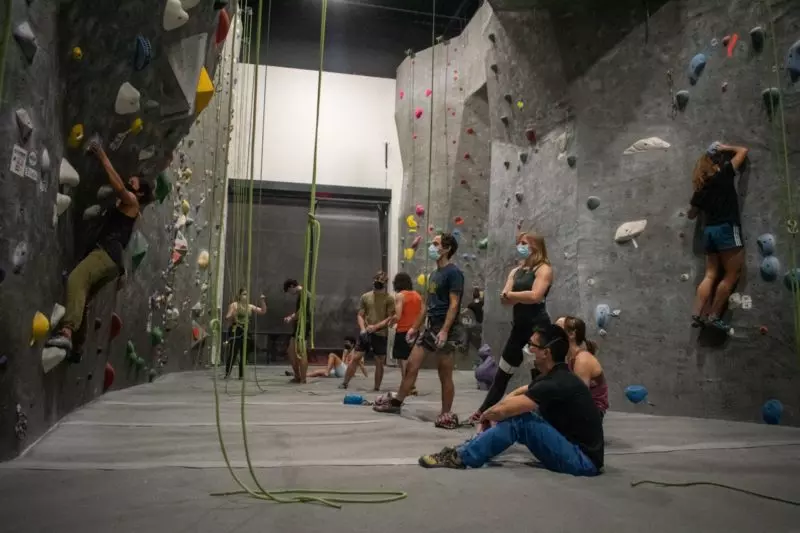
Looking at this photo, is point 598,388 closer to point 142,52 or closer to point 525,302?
point 525,302

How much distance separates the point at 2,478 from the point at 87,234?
4.47 ft

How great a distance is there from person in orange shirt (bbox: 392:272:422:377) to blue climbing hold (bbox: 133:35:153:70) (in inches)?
91.6

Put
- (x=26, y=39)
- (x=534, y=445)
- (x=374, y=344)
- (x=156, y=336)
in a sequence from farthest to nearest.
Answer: (x=374, y=344) < (x=156, y=336) < (x=534, y=445) < (x=26, y=39)

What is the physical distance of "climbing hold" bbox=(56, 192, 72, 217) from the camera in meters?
2.52

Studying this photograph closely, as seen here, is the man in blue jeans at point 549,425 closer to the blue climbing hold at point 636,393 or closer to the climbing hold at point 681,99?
the blue climbing hold at point 636,393

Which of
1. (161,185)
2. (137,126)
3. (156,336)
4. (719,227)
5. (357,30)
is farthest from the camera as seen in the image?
(357,30)

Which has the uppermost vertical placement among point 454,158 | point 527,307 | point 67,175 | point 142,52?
point 454,158

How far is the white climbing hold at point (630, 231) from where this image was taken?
3973 mm

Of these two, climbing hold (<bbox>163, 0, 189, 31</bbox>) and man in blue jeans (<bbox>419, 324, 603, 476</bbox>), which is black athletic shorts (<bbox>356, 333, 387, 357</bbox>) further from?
climbing hold (<bbox>163, 0, 189, 31</bbox>)

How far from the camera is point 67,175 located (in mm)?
2551

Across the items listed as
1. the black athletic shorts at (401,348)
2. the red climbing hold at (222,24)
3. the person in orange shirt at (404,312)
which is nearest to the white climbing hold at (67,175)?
the red climbing hold at (222,24)

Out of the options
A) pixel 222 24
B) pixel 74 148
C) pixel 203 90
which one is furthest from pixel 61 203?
pixel 222 24

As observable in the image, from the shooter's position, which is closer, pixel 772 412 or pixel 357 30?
pixel 772 412

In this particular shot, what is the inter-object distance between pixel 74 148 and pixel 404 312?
2579 millimetres
